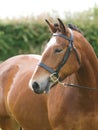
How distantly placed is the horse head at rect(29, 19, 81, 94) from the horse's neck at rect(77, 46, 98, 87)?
8.1 inches

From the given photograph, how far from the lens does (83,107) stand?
6695mm

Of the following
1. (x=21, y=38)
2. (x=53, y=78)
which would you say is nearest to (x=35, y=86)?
(x=53, y=78)

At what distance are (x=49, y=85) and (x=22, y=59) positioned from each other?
8.03ft

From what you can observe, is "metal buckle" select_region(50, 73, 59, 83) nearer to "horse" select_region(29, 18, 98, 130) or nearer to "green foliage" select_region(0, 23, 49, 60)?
"horse" select_region(29, 18, 98, 130)

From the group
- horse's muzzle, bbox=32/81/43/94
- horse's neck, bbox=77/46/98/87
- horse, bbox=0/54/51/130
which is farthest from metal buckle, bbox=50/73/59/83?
horse, bbox=0/54/51/130

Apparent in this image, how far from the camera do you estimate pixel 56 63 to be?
634 cm

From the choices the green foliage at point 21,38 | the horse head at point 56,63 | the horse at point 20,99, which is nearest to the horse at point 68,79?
the horse head at point 56,63

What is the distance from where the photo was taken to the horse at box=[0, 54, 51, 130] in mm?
7480

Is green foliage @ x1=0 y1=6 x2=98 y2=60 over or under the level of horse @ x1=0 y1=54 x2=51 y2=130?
under

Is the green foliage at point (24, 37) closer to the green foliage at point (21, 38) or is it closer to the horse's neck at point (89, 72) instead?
the green foliage at point (21, 38)

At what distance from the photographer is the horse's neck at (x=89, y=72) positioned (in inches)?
262

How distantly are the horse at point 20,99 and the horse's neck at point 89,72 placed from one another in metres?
0.77

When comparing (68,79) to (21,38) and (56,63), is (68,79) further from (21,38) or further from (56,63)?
(21,38)

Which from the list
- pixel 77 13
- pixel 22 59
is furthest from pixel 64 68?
pixel 77 13
